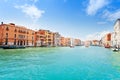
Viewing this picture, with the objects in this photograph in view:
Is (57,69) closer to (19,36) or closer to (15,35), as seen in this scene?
(15,35)

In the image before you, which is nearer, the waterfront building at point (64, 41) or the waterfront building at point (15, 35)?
the waterfront building at point (15, 35)

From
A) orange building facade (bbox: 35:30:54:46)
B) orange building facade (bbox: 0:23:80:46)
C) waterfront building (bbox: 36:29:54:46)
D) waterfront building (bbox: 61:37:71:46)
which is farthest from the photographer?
waterfront building (bbox: 61:37:71:46)

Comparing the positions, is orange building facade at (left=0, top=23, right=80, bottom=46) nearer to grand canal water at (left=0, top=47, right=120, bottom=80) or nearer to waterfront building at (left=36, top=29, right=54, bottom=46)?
waterfront building at (left=36, top=29, right=54, bottom=46)

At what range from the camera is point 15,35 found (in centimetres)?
6088

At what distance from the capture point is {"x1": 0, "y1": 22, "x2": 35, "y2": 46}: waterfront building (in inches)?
2168

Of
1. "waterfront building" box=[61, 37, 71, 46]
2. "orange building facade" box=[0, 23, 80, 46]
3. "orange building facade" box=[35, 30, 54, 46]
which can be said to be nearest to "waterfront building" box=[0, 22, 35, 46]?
"orange building facade" box=[0, 23, 80, 46]

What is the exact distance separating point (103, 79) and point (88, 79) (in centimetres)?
99

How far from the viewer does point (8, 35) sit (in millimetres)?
56469

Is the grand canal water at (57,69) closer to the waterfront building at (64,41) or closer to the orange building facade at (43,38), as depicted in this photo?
the orange building facade at (43,38)

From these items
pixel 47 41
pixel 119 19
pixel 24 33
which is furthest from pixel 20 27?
pixel 119 19

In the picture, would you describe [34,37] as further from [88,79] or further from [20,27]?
[88,79]

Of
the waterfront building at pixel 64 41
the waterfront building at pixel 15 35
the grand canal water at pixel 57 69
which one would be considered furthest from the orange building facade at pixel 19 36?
the waterfront building at pixel 64 41

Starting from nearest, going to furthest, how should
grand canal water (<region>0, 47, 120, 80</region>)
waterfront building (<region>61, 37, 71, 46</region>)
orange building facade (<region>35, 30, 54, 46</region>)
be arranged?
grand canal water (<region>0, 47, 120, 80</region>)
orange building facade (<region>35, 30, 54, 46</region>)
waterfront building (<region>61, 37, 71, 46</region>)

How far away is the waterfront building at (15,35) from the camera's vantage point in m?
55.1
